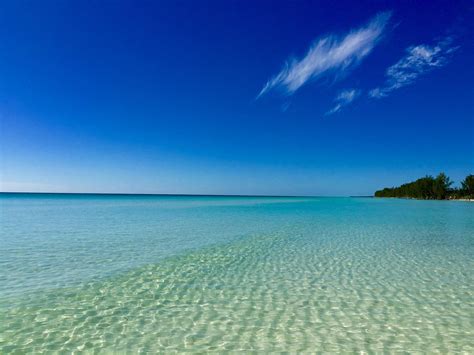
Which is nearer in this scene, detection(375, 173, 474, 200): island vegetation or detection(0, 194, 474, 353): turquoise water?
detection(0, 194, 474, 353): turquoise water

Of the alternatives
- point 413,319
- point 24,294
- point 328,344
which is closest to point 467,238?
point 413,319

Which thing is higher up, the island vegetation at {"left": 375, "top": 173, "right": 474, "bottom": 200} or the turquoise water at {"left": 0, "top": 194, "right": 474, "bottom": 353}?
the island vegetation at {"left": 375, "top": 173, "right": 474, "bottom": 200}

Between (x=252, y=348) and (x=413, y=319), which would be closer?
(x=252, y=348)

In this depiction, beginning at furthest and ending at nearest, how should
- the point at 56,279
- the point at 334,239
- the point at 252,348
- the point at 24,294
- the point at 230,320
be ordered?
the point at 334,239 → the point at 56,279 → the point at 24,294 → the point at 230,320 → the point at 252,348

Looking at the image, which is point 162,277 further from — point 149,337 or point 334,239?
point 334,239

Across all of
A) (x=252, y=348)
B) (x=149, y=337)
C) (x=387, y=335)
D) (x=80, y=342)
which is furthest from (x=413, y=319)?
(x=80, y=342)

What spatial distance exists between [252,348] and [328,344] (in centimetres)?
129

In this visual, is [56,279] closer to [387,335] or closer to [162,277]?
[162,277]

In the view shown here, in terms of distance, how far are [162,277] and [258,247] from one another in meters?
5.69

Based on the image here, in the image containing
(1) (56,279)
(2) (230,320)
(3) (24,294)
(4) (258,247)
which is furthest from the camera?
(4) (258,247)

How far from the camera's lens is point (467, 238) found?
15875 mm

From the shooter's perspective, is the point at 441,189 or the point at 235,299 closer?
the point at 235,299

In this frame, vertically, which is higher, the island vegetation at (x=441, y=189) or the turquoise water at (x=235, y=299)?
the island vegetation at (x=441, y=189)

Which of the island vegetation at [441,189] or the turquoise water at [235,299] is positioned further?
the island vegetation at [441,189]
